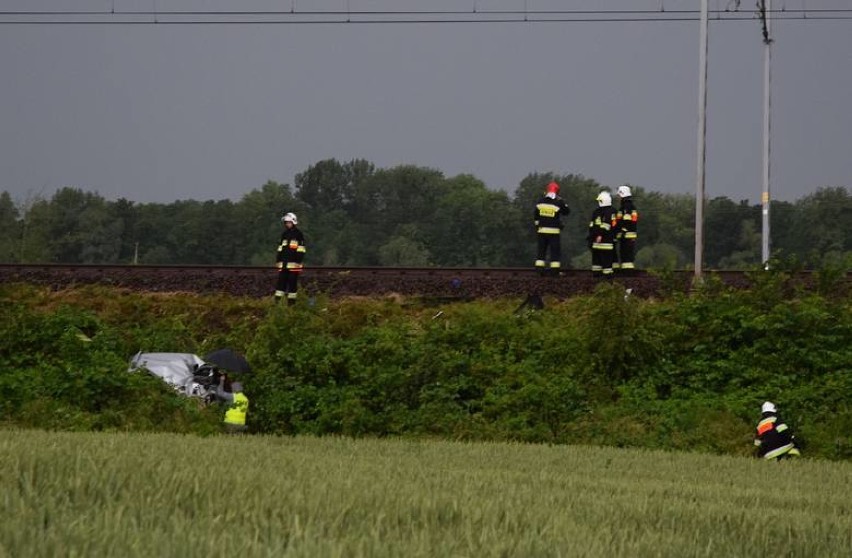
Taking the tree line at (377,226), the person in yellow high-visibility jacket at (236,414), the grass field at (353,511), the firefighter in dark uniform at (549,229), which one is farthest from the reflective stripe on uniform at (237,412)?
the tree line at (377,226)

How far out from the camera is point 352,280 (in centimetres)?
2875

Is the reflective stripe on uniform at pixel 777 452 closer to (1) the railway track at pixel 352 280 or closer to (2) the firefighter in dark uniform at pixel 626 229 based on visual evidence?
(1) the railway track at pixel 352 280

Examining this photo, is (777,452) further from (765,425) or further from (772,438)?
(765,425)

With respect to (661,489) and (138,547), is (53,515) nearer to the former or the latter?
(138,547)

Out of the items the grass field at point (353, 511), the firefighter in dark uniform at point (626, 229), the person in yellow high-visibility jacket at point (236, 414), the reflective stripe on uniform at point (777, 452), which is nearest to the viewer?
the grass field at point (353, 511)

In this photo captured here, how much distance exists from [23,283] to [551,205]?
10486 mm

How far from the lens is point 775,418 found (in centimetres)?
2058

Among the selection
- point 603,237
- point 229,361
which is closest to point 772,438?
point 229,361

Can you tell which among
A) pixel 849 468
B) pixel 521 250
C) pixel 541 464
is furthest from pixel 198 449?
pixel 521 250

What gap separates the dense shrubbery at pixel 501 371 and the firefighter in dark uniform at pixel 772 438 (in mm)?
818

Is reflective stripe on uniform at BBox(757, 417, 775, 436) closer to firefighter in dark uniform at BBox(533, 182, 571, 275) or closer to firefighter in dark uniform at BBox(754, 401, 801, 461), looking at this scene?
firefighter in dark uniform at BBox(754, 401, 801, 461)

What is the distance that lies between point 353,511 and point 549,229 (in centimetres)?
2126

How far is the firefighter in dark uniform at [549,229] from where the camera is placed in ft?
94.9

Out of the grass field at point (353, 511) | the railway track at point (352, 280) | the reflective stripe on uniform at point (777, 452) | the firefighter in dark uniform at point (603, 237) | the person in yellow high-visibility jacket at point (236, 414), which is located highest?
the firefighter in dark uniform at point (603, 237)
